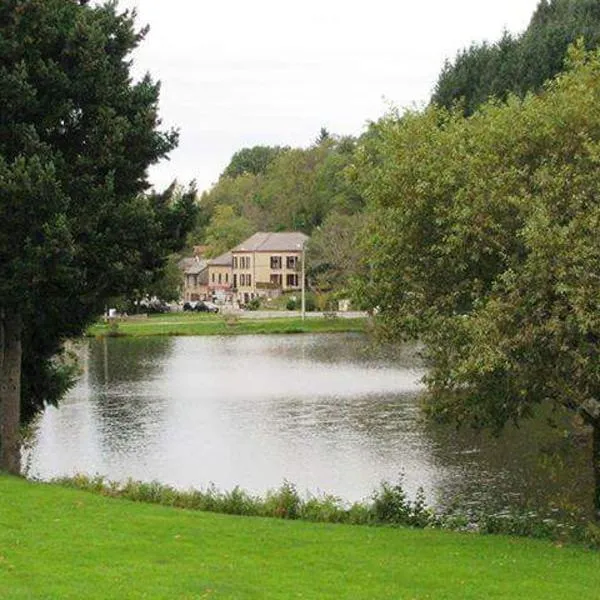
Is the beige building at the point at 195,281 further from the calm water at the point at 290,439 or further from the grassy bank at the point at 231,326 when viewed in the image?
the calm water at the point at 290,439

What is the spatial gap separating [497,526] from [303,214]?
127873 millimetres

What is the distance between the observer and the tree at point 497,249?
18.0 m

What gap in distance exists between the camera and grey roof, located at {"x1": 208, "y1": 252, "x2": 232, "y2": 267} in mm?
147625

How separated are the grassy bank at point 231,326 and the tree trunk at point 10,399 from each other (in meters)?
63.8

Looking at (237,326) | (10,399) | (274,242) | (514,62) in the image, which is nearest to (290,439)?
(10,399)

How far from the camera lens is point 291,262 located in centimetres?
13362

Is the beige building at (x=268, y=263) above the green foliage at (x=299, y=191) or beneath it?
beneath

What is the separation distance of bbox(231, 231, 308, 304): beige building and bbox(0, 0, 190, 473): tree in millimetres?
102863

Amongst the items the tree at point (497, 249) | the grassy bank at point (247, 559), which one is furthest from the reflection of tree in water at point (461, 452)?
the grassy bank at point (247, 559)

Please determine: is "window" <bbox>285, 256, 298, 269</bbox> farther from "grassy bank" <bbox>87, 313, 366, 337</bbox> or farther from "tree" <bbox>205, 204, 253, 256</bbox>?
"grassy bank" <bbox>87, 313, 366, 337</bbox>

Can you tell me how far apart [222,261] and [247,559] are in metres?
133

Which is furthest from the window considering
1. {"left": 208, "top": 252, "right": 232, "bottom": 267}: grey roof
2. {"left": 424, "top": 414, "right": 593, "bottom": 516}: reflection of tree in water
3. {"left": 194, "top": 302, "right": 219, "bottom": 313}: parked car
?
{"left": 424, "top": 414, "right": 593, "bottom": 516}: reflection of tree in water

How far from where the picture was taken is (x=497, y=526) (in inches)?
877

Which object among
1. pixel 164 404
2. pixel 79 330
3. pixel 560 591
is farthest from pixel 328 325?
pixel 560 591
